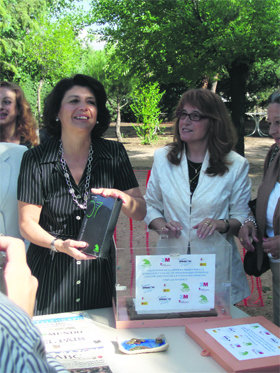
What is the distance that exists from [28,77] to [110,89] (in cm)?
635

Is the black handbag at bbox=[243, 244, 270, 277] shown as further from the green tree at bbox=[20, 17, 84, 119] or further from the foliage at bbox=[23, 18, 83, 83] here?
the foliage at bbox=[23, 18, 83, 83]

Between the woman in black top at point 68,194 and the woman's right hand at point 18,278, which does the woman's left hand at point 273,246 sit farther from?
the woman's right hand at point 18,278

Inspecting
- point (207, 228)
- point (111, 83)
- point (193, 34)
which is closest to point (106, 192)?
point (207, 228)

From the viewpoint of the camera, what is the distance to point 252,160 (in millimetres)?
12766

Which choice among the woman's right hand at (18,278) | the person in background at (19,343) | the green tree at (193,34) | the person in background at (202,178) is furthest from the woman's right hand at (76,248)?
the green tree at (193,34)

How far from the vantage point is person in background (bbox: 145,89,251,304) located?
235 centimetres

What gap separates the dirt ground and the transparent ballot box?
2.27 metres

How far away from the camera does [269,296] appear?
425cm

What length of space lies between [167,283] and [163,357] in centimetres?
30

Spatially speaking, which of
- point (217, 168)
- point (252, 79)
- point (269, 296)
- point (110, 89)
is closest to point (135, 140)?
point (110, 89)

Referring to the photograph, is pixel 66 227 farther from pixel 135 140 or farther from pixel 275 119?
pixel 135 140

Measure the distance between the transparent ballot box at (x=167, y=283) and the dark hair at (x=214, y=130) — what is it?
0.72 m

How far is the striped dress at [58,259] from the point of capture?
1953 millimetres

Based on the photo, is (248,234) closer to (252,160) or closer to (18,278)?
(18,278)
